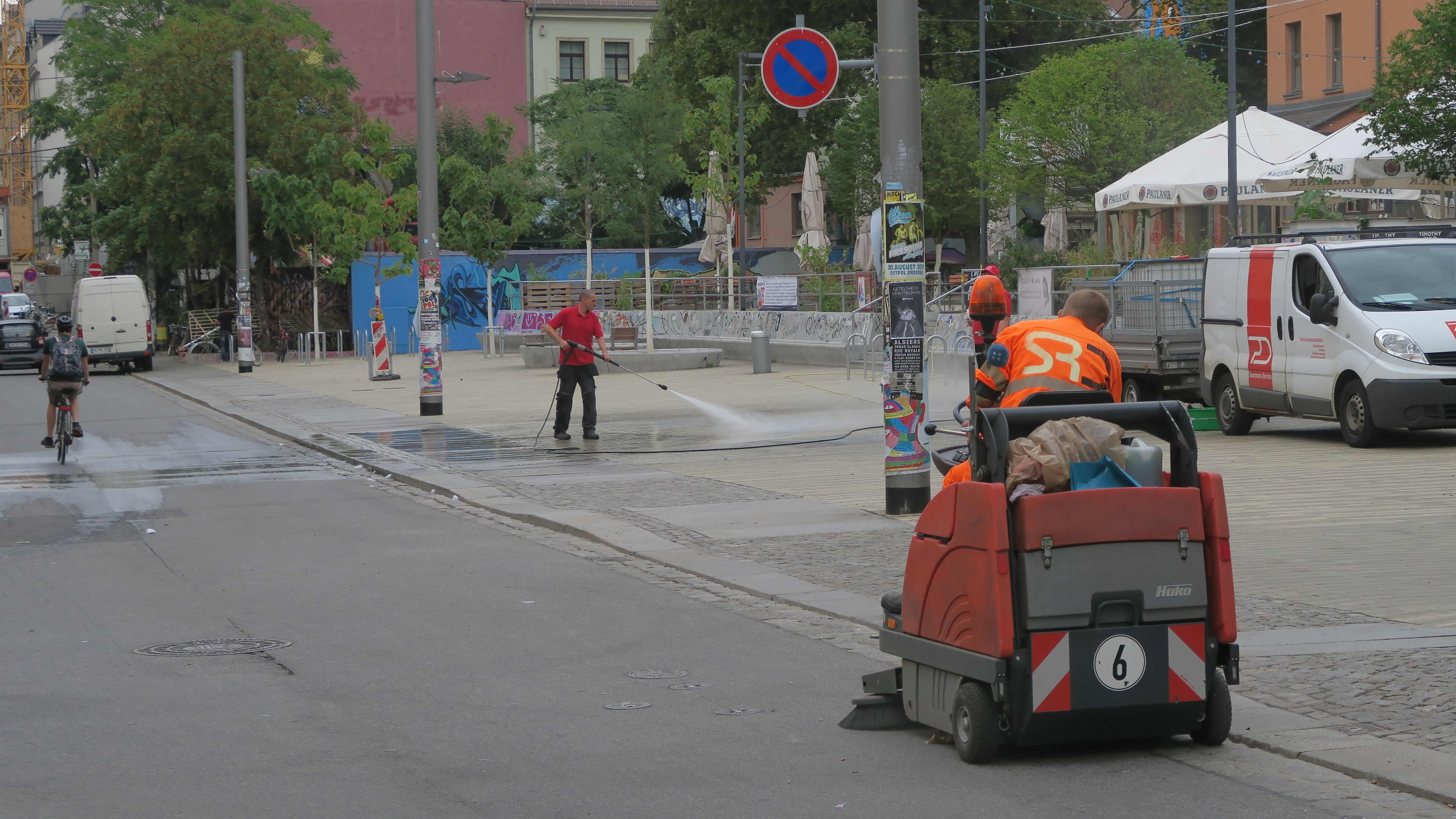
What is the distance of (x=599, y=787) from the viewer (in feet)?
18.9

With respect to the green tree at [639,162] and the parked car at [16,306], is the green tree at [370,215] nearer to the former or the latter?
the parked car at [16,306]

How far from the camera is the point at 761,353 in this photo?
102 ft

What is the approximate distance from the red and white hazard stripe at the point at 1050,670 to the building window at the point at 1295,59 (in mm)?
43066

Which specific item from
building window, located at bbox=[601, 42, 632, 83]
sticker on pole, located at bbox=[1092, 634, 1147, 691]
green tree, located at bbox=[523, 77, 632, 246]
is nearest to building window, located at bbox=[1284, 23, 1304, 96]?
green tree, located at bbox=[523, 77, 632, 246]

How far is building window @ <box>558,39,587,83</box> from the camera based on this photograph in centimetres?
7894

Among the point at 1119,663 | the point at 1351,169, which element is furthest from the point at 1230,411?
the point at 1119,663

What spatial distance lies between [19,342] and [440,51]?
3454 centimetres

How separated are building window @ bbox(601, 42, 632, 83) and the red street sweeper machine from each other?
75.7 metres

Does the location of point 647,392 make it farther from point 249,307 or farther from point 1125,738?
point 1125,738

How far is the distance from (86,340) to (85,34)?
17822mm

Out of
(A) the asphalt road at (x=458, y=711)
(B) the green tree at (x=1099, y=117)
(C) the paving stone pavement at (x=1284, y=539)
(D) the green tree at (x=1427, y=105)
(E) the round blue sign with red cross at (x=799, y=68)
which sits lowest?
(A) the asphalt road at (x=458, y=711)

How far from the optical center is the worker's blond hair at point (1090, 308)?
7.46 m

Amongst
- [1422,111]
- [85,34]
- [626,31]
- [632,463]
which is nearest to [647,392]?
[632,463]

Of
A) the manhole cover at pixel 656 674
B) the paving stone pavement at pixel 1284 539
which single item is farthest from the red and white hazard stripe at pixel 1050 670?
the manhole cover at pixel 656 674
